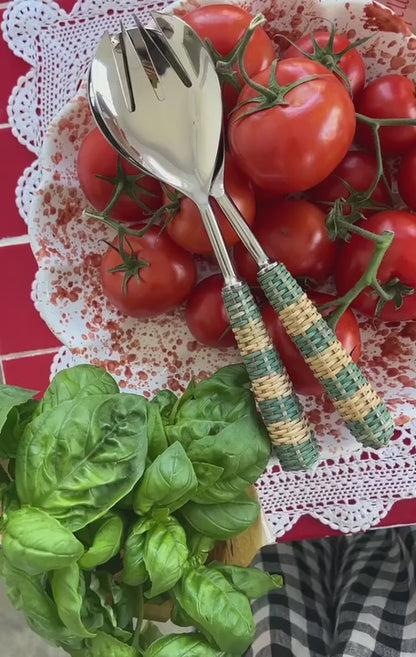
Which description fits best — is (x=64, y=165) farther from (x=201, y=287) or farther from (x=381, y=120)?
(x=381, y=120)

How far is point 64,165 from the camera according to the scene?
616mm

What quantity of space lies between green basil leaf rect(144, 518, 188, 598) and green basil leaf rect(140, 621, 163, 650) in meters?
0.06

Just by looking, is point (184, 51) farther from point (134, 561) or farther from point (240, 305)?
point (134, 561)

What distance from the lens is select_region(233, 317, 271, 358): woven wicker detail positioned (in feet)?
1.70

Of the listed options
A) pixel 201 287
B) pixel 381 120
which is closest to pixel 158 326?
pixel 201 287

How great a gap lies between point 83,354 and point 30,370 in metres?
0.09

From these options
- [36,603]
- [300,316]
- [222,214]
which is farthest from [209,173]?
[36,603]

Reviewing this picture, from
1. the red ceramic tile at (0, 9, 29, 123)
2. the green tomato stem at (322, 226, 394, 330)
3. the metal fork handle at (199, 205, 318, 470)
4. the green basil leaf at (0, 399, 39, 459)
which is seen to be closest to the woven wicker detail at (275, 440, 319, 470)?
the metal fork handle at (199, 205, 318, 470)

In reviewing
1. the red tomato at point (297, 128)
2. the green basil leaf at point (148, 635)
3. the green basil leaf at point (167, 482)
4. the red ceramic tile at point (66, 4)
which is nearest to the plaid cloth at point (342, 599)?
the green basil leaf at point (148, 635)

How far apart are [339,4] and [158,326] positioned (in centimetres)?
33

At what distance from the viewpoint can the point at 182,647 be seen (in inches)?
17.4

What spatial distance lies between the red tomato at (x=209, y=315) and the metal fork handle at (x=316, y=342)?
0.07 m

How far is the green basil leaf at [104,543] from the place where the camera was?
0.41 m

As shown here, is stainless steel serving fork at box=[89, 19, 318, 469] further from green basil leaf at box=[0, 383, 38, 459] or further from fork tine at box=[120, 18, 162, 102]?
green basil leaf at box=[0, 383, 38, 459]
